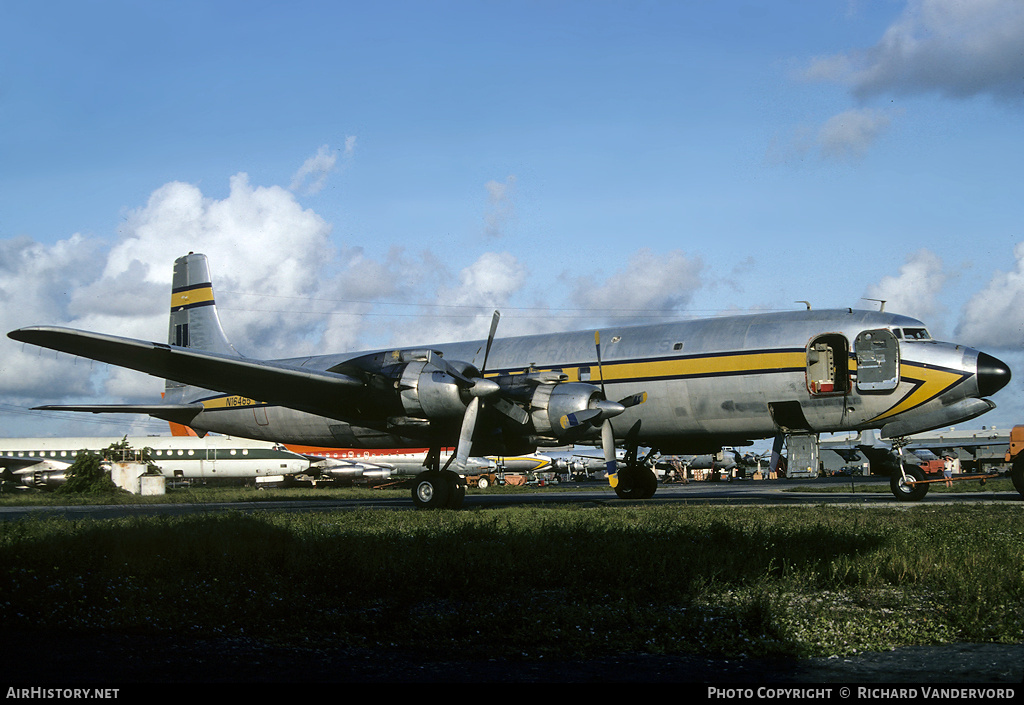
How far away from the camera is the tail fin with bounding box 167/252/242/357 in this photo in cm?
2898

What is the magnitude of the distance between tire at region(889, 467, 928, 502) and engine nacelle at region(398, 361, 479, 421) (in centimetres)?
1135

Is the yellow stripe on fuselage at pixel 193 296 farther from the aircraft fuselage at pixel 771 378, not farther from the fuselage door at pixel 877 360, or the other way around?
the fuselage door at pixel 877 360

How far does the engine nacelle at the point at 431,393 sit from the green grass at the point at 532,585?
6.36m

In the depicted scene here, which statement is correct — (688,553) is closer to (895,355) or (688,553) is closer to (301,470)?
(895,355)

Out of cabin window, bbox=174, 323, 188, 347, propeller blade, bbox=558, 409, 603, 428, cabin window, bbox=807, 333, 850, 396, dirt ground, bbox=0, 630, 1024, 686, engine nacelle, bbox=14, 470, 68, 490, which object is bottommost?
engine nacelle, bbox=14, 470, 68, 490

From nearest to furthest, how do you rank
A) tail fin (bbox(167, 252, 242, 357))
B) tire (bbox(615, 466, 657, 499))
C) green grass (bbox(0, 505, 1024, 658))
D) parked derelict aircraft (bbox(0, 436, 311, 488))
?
green grass (bbox(0, 505, 1024, 658)) → tire (bbox(615, 466, 657, 499)) → tail fin (bbox(167, 252, 242, 357)) → parked derelict aircraft (bbox(0, 436, 311, 488))

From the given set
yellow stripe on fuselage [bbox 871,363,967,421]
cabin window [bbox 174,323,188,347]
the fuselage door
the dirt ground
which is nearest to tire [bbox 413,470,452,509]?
the fuselage door

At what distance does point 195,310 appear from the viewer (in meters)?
29.4

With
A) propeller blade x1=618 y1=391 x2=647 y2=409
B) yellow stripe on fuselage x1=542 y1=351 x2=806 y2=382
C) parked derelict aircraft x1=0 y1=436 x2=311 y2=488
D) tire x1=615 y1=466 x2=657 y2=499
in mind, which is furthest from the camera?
parked derelict aircraft x1=0 y1=436 x2=311 y2=488

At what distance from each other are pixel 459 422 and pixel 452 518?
457 centimetres

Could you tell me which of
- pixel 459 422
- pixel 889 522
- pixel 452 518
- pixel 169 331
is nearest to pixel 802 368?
pixel 889 522

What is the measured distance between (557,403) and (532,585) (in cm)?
1103

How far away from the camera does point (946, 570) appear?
875cm

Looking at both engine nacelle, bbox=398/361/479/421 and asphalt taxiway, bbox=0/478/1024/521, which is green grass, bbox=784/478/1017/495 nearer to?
asphalt taxiway, bbox=0/478/1024/521
